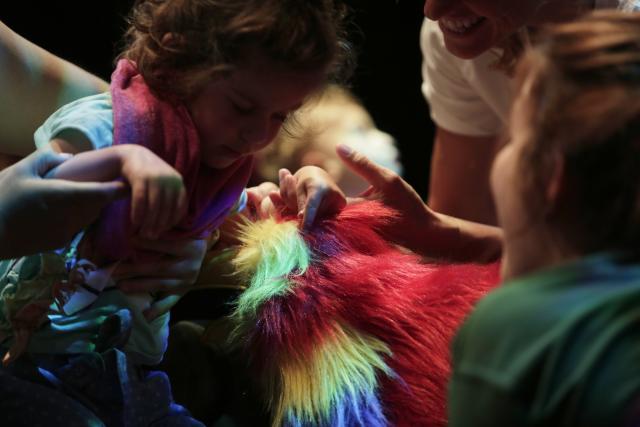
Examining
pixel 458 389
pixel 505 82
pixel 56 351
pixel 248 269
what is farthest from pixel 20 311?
pixel 505 82

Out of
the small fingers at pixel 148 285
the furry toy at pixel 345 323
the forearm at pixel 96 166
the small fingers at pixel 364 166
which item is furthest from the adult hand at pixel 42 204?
the small fingers at pixel 364 166

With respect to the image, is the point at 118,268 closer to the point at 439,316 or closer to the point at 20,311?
the point at 20,311

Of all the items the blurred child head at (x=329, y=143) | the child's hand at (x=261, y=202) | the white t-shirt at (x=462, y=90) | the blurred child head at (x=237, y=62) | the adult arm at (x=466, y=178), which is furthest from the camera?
the adult arm at (x=466, y=178)

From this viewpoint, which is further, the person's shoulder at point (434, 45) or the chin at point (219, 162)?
→ the person's shoulder at point (434, 45)

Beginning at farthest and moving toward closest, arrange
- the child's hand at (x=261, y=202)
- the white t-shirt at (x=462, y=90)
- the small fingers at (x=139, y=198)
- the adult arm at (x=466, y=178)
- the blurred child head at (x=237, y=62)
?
1. the adult arm at (x=466, y=178)
2. the white t-shirt at (x=462, y=90)
3. the child's hand at (x=261, y=202)
4. the blurred child head at (x=237, y=62)
5. the small fingers at (x=139, y=198)

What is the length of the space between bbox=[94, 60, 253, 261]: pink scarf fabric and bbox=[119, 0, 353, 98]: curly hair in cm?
2

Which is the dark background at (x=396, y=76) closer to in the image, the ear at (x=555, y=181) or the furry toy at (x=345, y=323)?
the furry toy at (x=345, y=323)

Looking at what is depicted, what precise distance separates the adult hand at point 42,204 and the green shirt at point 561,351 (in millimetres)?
289

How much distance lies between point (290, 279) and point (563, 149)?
38 cm

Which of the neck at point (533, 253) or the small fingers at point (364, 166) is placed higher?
the neck at point (533, 253)

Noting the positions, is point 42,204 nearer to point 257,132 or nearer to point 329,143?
point 257,132

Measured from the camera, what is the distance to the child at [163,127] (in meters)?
0.64

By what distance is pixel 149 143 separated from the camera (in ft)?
2.14

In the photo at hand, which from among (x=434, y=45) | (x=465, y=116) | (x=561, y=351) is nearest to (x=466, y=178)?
(x=465, y=116)
